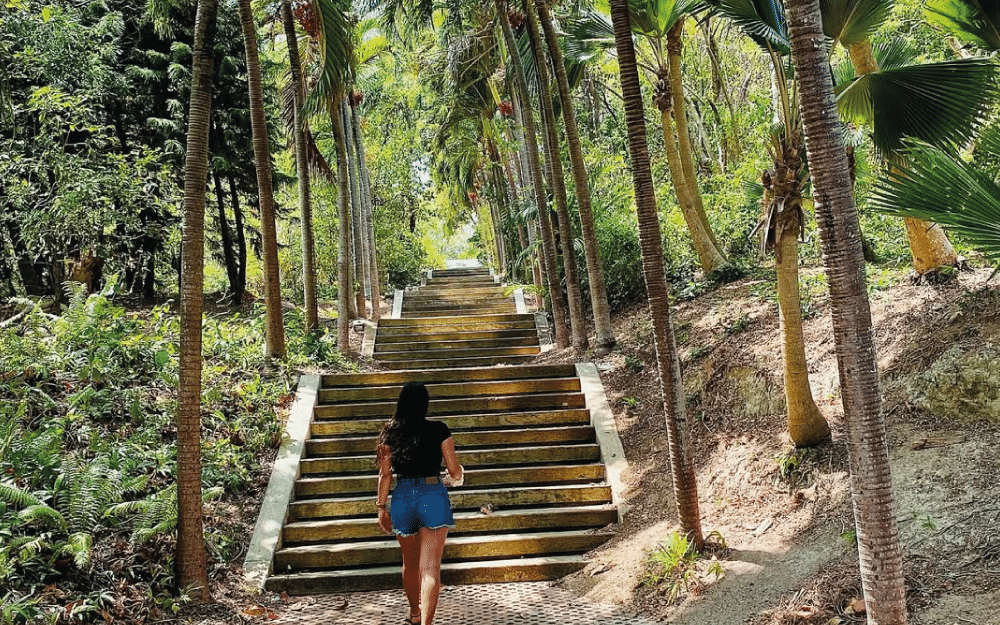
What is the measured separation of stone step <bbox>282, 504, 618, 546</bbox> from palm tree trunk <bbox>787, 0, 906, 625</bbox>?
3.96 m

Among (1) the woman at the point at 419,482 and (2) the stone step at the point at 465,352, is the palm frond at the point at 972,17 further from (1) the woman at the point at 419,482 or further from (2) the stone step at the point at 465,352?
(2) the stone step at the point at 465,352

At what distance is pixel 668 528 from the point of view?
588 cm

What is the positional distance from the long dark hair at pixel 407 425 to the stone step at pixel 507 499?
2751mm

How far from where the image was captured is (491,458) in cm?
784

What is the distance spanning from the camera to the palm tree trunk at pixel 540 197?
11586 mm

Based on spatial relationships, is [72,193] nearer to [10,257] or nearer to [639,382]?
[10,257]

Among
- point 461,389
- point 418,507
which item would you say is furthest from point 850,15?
point 461,389

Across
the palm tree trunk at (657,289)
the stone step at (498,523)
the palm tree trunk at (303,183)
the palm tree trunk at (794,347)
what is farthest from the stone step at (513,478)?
the palm tree trunk at (303,183)

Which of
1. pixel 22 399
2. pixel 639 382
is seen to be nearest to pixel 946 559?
pixel 639 382

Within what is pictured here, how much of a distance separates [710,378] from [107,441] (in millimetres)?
6026

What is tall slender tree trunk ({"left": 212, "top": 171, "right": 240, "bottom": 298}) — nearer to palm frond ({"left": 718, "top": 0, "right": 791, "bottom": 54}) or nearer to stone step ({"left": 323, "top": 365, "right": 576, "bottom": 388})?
stone step ({"left": 323, "top": 365, "right": 576, "bottom": 388})

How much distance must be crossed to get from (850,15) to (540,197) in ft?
21.6

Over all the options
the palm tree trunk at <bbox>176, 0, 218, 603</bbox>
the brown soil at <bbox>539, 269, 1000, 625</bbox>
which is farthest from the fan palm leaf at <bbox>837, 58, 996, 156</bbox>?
the palm tree trunk at <bbox>176, 0, 218, 603</bbox>

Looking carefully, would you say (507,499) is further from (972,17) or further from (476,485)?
(972,17)
